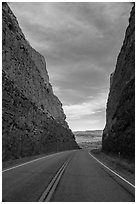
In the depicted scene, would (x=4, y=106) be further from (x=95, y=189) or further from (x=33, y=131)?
(x=95, y=189)

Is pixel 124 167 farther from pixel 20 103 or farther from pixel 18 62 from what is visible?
pixel 18 62

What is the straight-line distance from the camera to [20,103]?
144 ft

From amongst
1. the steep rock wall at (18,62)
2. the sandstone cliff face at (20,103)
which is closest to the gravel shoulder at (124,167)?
the sandstone cliff face at (20,103)

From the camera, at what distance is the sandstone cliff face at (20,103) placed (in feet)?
118

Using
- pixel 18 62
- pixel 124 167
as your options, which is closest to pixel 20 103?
pixel 18 62

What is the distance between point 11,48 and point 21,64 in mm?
5334

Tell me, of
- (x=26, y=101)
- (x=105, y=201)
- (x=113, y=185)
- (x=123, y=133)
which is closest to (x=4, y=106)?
(x=26, y=101)

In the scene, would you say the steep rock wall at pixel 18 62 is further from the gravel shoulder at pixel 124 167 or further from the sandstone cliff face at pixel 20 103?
the gravel shoulder at pixel 124 167

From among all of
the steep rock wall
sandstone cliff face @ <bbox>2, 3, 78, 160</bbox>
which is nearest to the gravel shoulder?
sandstone cliff face @ <bbox>2, 3, 78, 160</bbox>

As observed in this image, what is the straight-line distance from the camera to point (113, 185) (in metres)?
11.2

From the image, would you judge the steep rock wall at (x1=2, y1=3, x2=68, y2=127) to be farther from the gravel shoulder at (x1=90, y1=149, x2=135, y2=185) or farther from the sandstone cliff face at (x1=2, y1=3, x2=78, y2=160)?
the gravel shoulder at (x1=90, y1=149, x2=135, y2=185)

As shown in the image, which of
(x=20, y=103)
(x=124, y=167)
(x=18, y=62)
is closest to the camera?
(x=124, y=167)

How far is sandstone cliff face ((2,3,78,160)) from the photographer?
3609cm

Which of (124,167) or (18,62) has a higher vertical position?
(18,62)
